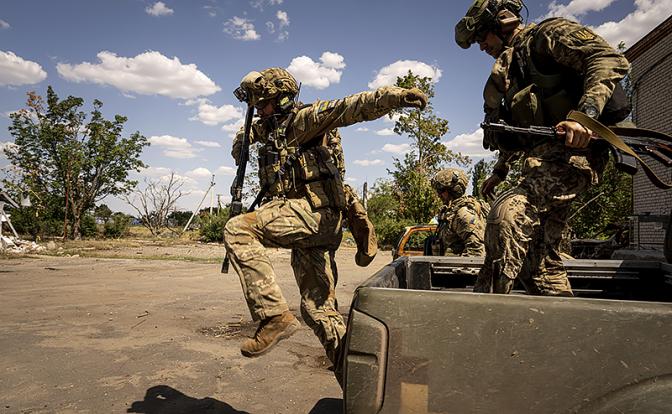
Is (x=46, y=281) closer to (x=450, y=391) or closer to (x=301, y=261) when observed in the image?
(x=301, y=261)

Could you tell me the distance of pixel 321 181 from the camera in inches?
113

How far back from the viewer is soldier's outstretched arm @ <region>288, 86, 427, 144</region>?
2.45 m

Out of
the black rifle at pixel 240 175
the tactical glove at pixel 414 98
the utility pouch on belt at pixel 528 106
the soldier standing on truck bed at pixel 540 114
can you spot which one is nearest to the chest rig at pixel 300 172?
the black rifle at pixel 240 175

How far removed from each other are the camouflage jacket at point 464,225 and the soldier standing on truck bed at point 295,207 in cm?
231

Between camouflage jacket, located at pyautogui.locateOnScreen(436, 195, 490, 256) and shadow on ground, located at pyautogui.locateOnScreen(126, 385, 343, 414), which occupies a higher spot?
camouflage jacket, located at pyautogui.locateOnScreen(436, 195, 490, 256)

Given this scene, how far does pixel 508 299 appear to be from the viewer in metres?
1.23

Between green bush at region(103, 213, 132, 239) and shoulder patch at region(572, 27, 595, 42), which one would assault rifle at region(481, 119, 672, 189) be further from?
green bush at region(103, 213, 132, 239)

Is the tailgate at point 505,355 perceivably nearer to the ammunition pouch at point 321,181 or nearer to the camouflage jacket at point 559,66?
the camouflage jacket at point 559,66

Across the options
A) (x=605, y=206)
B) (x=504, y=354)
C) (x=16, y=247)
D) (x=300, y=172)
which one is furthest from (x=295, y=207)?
(x=16, y=247)

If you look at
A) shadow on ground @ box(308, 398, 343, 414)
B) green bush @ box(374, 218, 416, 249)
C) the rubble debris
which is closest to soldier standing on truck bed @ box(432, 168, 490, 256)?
shadow on ground @ box(308, 398, 343, 414)

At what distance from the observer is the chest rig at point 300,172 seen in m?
2.85

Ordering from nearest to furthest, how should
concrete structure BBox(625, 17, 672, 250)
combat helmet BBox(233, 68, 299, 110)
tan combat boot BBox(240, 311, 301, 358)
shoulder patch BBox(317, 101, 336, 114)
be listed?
tan combat boot BBox(240, 311, 301, 358) → shoulder patch BBox(317, 101, 336, 114) → combat helmet BBox(233, 68, 299, 110) → concrete structure BBox(625, 17, 672, 250)

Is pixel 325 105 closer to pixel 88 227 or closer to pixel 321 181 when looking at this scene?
pixel 321 181

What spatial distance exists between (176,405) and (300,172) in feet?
5.95
